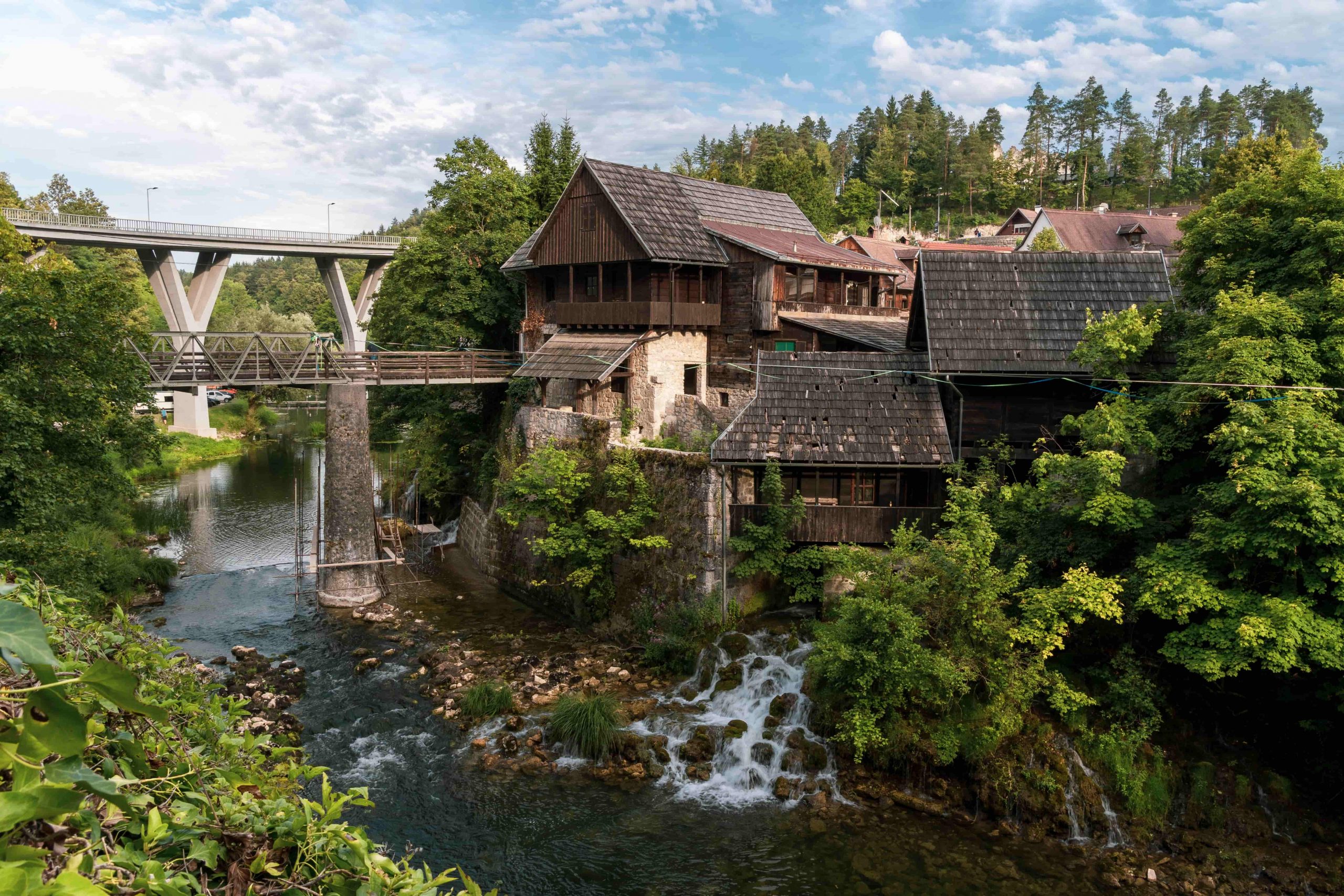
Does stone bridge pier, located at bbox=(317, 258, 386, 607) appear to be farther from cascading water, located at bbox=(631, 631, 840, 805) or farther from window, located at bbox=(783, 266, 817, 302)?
window, located at bbox=(783, 266, 817, 302)

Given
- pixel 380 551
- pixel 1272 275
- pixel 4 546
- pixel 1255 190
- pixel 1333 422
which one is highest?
pixel 1255 190

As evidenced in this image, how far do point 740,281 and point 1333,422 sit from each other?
17950 millimetres

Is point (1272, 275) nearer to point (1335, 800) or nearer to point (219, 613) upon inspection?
point (1335, 800)

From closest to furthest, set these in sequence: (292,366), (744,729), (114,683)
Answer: (114,683), (744,729), (292,366)

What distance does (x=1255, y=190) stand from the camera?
17.5 meters

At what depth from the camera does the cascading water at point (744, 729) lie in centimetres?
1730

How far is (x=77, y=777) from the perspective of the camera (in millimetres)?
2766

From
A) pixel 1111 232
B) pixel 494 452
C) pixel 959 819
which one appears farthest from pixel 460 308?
pixel 1111 232

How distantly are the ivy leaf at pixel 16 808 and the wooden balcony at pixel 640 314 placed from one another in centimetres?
2634

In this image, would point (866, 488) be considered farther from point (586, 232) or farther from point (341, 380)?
point (341, 380)

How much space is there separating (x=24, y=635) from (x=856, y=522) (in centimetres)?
1998

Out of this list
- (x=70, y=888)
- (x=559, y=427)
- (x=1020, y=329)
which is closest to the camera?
(x=70, y=888)

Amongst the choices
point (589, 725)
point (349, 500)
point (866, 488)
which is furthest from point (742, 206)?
point (589, 725)

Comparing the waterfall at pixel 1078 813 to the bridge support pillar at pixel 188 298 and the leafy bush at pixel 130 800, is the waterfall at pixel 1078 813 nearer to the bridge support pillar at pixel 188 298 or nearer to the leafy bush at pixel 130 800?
the leafy bush at pixel 130 800
